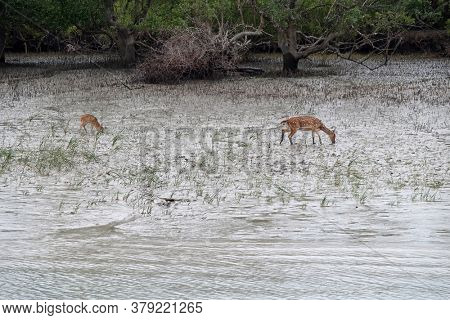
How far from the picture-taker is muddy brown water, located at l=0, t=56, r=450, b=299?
23.0ft

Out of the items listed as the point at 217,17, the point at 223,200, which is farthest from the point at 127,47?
the point at 223,200

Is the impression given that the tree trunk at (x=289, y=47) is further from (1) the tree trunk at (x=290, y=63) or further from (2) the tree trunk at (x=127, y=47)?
(2) the tree trunk at (x=127, y=47)

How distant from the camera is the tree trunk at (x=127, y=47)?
26688 mm

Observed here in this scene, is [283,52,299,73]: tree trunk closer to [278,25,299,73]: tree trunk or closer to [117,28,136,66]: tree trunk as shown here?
[278,25,299,73]: tree trunk

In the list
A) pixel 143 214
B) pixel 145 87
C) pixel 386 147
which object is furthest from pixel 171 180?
pixel 145 87

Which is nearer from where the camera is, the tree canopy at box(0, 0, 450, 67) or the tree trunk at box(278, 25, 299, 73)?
the tree canopy at box(0, 0, 450, 67)

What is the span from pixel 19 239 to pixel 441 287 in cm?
412

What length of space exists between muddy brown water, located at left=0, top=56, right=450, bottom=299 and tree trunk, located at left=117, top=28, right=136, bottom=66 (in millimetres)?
8739

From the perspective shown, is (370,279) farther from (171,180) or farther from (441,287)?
(171,180)

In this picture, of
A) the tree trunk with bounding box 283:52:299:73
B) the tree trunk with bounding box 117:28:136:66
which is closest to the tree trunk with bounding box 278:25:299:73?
the tree trunk with bounding box 283:52:299:73

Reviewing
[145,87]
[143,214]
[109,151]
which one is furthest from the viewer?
[145,87]

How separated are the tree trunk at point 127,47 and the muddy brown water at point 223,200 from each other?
874 centimetres

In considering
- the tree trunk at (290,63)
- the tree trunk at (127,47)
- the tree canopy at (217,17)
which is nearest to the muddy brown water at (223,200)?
the tree canopy at (217,17)

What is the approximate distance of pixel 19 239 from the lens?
27.0 feet
